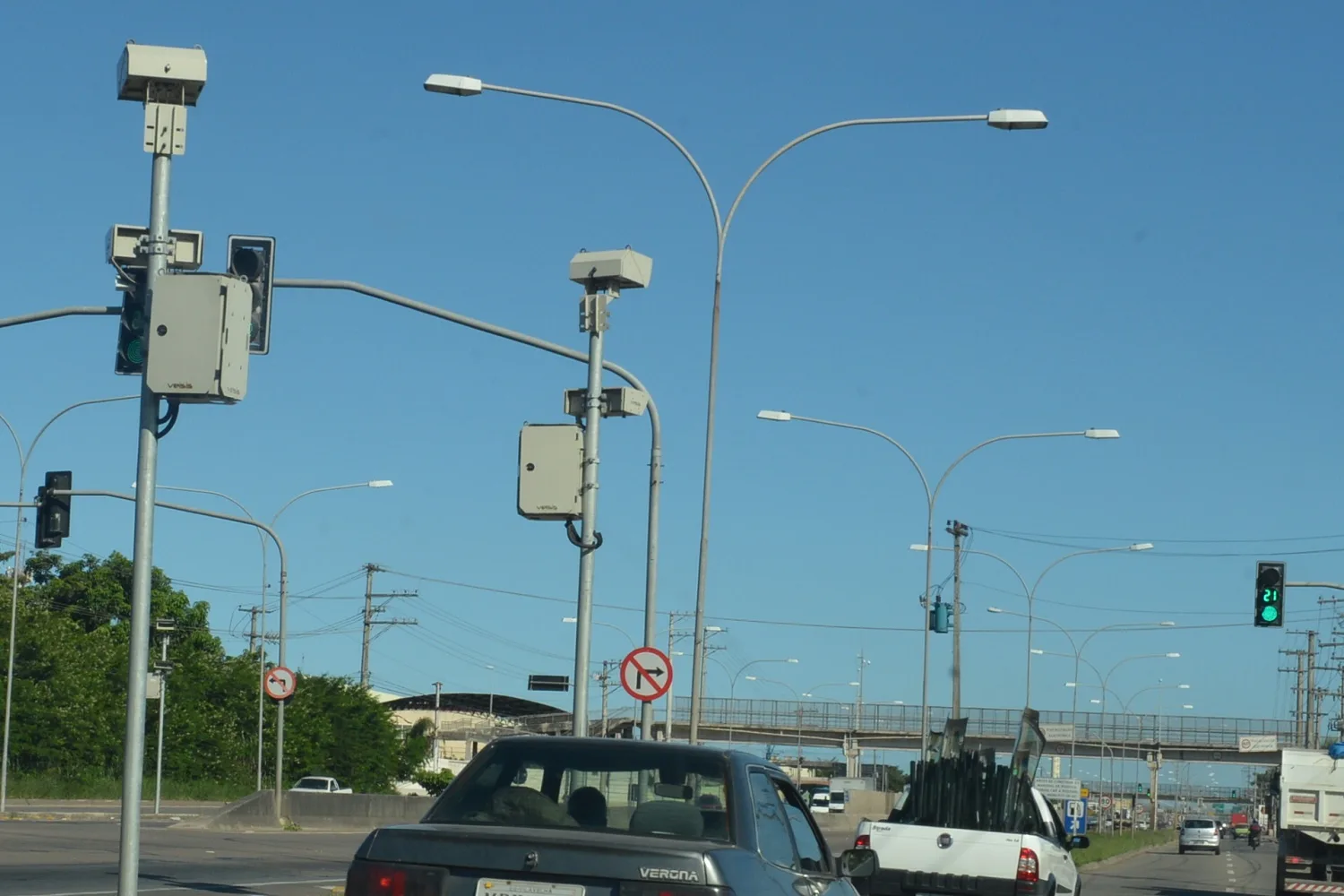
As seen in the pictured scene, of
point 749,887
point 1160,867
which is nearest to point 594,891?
point 749,887

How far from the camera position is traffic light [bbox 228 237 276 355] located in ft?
37.6

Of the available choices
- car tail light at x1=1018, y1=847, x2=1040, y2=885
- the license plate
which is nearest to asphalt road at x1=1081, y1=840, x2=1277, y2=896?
car tail light at x1=1018, y1=847, x2=1040, y2=885

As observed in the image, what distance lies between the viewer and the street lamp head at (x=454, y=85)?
64.7 ft

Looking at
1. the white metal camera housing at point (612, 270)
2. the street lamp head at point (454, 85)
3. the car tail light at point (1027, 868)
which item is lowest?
the car tail light at point (1027, 868)

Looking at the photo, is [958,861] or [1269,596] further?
[1269,596]

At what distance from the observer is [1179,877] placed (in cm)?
4403

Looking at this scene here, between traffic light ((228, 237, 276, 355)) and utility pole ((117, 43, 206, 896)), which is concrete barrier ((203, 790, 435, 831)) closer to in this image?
traffic light ((228, 237, 276, 355))

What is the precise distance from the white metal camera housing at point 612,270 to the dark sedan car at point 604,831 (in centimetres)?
999

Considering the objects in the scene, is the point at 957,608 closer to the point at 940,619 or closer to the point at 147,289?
the point at 940,619

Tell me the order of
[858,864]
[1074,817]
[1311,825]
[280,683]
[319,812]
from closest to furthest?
1. [858,864]
2. [1311,825]
3. [280,683]
4. [319,812]
5. [1074,817]

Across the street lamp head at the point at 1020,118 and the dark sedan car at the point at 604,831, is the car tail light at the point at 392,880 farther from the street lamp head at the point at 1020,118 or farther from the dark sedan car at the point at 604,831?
the street lamp head at the point at 1020,118

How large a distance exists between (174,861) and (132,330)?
1753 centimetres

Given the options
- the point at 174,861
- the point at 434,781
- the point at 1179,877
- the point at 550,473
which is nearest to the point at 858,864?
the point at 550,473

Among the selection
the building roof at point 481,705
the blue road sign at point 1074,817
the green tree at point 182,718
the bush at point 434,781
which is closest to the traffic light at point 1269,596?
the blue road sign at point 1074,817
